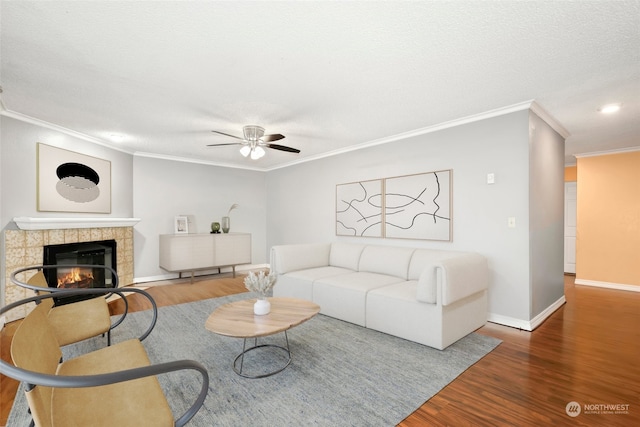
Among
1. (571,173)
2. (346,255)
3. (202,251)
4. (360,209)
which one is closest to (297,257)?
(346,255)

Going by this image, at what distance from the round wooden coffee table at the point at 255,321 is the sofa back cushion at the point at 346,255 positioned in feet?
5.31

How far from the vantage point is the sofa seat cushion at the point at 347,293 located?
10.5 ft

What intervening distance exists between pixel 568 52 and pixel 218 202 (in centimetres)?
591

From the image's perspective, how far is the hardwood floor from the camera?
5.83 feet

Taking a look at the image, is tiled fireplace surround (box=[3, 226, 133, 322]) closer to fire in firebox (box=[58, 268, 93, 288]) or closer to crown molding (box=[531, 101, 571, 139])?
fire in firebox (box=[58, 268, 93, 288])

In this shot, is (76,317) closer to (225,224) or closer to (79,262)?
(79,262)

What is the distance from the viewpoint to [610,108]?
10.3ft

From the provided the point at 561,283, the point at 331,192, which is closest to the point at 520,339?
the point at 561,283

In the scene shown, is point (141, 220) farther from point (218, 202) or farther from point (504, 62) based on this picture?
point (504, 62)

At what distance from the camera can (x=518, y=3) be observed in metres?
1.64

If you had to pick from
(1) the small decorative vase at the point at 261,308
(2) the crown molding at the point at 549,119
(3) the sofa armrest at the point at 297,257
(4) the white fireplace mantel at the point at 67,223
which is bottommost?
(1) the small decorative vase at the point at 261,308

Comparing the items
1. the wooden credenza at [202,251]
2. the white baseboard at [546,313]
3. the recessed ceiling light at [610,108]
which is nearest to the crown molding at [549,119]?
the recessed ceiling light at [610,108]

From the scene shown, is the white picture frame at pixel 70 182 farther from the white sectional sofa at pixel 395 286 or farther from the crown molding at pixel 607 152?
the crown molding at pixel 607 152

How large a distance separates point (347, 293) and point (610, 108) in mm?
3452
